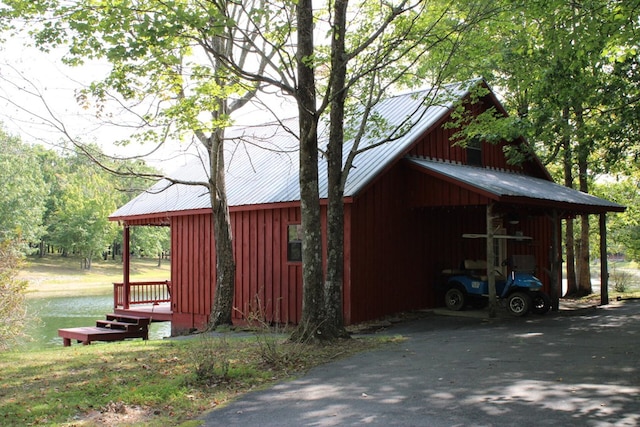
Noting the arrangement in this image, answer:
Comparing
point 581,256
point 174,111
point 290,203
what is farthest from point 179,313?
point 581,256

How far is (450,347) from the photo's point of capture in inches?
371

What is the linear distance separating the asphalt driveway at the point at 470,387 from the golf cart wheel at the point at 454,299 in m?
3.49

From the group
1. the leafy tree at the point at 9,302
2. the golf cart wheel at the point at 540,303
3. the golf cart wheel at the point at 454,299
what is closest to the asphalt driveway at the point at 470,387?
the golf cart wheel at the point at 540,303

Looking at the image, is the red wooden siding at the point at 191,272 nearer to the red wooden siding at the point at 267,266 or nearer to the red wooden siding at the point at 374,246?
the red wooden siding at the point at 374,246

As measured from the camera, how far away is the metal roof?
41.6ft

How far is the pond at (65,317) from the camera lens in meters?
18.0

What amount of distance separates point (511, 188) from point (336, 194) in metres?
5.01

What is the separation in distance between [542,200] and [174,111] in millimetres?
8009

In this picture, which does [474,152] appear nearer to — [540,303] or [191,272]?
[540,303]

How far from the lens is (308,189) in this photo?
9.84 meters

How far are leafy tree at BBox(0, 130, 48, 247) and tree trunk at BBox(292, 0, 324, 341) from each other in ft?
131

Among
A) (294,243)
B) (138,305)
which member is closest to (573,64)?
(294,243)

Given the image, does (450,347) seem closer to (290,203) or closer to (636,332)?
(636,332)

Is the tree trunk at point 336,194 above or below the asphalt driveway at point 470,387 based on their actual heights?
above
